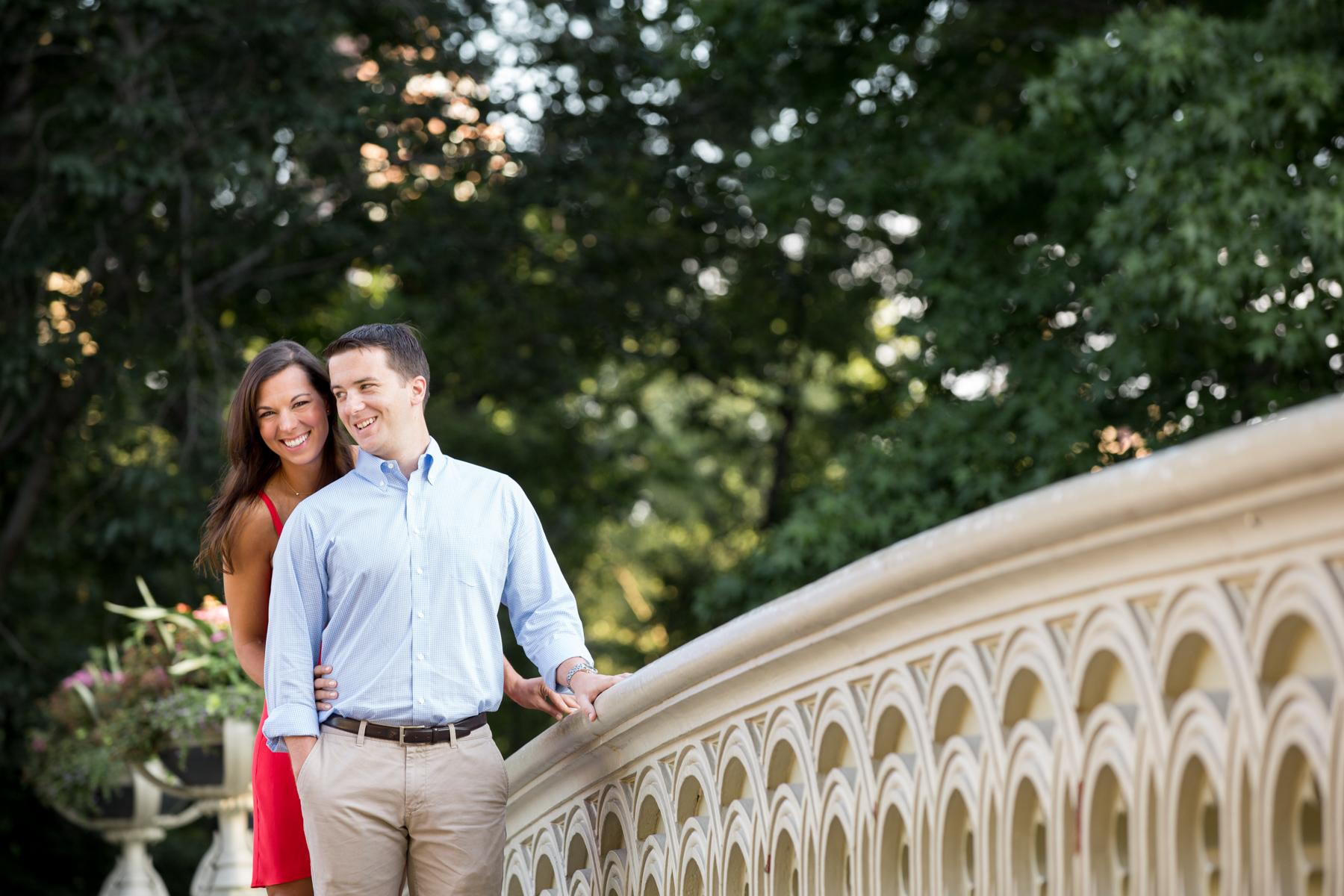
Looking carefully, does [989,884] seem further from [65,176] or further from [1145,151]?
[65,176]

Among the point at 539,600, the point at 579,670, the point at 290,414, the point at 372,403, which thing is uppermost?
the point at 290,414

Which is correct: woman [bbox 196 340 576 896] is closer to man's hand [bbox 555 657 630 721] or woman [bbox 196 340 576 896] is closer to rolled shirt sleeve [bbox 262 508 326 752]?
man's hand [bbox 555 657 630 721]

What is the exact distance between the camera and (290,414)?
9.43ft

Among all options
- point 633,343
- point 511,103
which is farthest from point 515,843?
point 633,343

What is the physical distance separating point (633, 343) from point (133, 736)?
27.1 feet

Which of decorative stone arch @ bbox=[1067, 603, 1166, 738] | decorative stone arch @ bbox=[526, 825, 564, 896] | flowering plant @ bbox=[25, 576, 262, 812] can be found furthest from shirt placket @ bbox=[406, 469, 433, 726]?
flowering plant @ bbox=[25, 576, 262, 812]

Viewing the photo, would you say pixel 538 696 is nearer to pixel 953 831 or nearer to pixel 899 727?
pixel 899 727

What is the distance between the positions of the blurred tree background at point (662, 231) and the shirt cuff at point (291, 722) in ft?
20.6

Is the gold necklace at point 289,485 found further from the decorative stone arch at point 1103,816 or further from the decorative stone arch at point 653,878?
the decorative stone arch at point 1103,816

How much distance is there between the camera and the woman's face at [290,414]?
2.88 meters

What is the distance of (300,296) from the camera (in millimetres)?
12312

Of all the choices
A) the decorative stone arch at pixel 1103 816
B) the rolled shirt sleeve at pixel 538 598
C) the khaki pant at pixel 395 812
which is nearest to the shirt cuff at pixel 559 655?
the rolled shirt sleeve at pixel 538 598

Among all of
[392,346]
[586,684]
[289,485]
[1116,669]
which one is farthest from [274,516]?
[1116,669]

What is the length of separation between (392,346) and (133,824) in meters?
4.97
